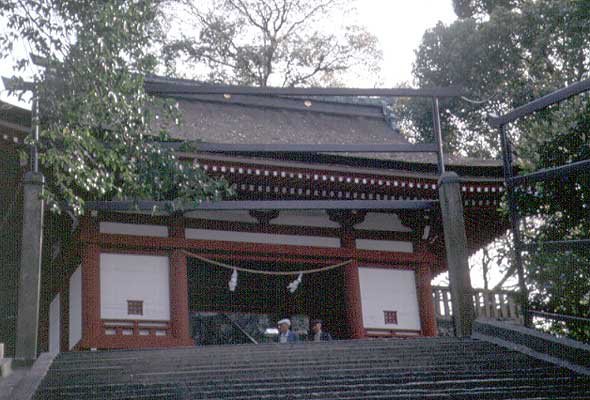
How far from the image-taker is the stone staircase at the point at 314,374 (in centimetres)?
597

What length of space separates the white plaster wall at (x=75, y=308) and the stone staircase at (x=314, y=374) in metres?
4.87

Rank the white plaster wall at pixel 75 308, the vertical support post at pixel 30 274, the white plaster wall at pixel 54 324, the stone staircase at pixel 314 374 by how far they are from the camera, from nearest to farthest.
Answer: the stone staircase at pixel 314 374 < the vertical support post at pixel 30 274 < the white plaster wall at pixel 75 308 < the white plaster wall at pixel 54 324

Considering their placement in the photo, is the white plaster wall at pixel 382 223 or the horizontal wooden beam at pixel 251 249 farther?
the white plaster wall at pixel 382 223

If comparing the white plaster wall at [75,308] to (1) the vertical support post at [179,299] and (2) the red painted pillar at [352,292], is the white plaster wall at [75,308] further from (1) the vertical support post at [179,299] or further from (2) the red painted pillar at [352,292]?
(2) the red painted pillar at [352,292]

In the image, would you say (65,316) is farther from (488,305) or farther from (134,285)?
(488,305)

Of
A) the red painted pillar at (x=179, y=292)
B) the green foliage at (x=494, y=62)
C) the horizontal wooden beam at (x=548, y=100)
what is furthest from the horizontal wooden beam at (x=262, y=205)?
the green foliage at (x=494, y=62)

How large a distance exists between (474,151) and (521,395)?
64.1ft

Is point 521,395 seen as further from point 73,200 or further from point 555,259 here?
point 73,200

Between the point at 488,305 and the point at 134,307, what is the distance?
6.68m

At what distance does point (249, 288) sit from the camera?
55.1 ft

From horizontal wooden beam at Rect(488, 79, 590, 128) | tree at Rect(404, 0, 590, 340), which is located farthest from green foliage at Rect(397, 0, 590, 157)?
horizontal wooden beam at Rect(488, 79, 590, 128)

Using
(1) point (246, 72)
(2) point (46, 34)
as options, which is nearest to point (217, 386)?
(2) point (46, 34)

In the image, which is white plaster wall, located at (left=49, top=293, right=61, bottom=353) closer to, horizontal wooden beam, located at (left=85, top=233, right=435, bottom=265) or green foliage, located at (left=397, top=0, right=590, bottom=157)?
horizontal wooden beam, located at (left=85, top=233, right=435, bottom=265)

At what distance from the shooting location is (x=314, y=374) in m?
6.55
